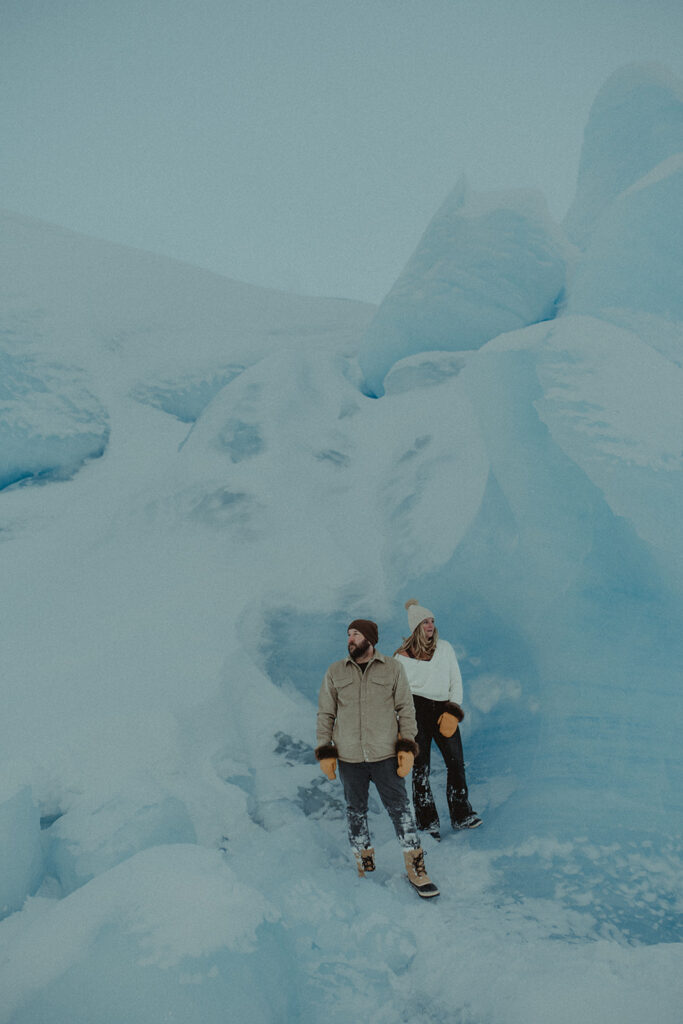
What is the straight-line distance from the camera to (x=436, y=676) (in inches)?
132

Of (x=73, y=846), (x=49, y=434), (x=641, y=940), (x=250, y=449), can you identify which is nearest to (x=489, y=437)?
(x=250, y=449)

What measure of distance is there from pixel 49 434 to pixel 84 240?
650 cm

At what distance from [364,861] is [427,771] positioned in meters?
0.56

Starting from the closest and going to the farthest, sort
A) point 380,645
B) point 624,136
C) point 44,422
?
1. point 380,645
2. point 44,422
3. point 624,136

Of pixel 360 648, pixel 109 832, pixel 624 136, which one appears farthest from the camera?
pixel 624 136

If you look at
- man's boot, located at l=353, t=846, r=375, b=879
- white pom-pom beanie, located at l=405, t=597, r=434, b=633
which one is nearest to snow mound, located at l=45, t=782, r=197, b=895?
man's boot, located at l=353, t=846, r=375, b=879

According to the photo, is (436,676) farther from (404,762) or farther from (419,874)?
(419,874)

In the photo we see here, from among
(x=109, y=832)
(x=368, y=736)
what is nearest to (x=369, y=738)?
(x=368, y=736)

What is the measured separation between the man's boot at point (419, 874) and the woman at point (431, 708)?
46 centimetres

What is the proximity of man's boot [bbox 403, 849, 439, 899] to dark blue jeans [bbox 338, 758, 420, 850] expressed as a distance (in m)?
0.03

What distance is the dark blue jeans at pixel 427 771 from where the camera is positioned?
3336 mm

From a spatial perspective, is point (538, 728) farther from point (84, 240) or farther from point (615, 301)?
point (84, 240)

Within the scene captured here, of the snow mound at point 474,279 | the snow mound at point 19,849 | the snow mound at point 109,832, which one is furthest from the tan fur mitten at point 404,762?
the snow mound at point 474,279

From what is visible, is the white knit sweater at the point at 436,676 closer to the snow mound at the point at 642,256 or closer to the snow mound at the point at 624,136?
the snow mound at the point at 642,256
